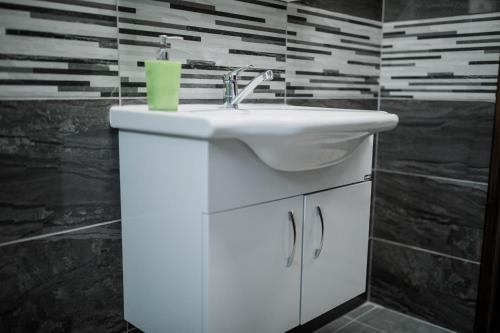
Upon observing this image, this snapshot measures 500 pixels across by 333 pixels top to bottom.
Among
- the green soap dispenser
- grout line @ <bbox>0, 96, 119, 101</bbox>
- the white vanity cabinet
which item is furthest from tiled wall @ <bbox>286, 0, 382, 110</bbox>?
grout line @ <bbox>0, 96, 119, 101</bbox>

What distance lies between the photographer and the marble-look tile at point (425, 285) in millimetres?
1973

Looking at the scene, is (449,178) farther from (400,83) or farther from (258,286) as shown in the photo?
(258,286)

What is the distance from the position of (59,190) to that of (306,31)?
1.13 m

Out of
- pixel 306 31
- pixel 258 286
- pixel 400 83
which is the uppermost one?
pixel 306 31

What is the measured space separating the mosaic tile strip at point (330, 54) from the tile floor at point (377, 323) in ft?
3.25

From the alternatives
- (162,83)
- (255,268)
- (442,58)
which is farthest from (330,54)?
(255,268)

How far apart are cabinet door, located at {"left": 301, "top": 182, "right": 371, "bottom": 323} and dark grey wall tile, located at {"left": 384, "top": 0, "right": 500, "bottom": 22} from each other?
0.88m

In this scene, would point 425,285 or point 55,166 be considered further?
point 425,285

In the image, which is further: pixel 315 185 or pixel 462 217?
pixel 462 217

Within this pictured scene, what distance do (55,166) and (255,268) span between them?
0.58m

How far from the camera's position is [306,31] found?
1.86 metres

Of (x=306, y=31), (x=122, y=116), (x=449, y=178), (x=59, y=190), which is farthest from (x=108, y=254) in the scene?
(x=449, y=178)

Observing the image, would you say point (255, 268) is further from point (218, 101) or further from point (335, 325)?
point (335, 325)

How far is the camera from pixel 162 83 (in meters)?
1.22
